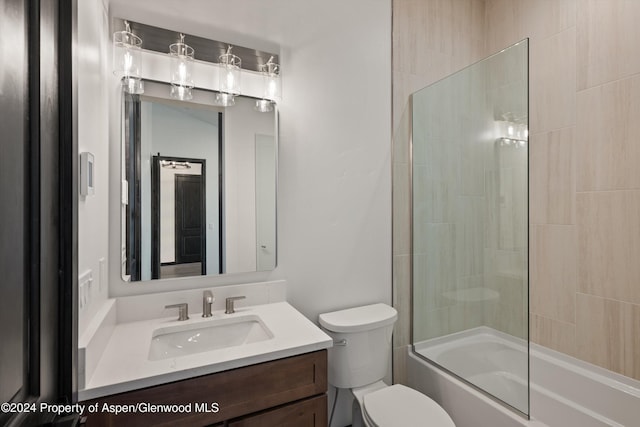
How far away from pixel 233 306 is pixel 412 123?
150 centimetres

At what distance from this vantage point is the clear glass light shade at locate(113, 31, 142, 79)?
1.36 meters

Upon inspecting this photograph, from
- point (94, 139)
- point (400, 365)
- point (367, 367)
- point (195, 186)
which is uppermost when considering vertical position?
point (94, 139)

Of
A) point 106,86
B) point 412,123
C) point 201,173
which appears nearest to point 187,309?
point 201,173

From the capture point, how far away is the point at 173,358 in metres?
1.08

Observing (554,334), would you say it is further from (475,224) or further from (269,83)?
(269,83)

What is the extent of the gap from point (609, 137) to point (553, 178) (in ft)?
1.08

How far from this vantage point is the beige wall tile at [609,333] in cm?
159

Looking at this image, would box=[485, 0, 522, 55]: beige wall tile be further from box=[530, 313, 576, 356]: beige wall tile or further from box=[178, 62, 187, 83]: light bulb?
box=[178, 62, 187, 83]: light bulb

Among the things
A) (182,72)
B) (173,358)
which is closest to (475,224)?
(173,358)

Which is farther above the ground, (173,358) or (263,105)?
(263,105)

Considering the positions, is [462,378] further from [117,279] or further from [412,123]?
[117,279]

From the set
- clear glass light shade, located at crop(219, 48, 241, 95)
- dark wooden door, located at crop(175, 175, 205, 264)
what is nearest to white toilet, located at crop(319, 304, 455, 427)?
dark wooden door, located at crop(175, 175, 205, 264)

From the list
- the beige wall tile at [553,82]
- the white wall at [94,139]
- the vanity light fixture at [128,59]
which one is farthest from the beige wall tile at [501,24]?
the white wall at [94,139]

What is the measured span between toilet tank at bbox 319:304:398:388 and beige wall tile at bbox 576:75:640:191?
1.34m
